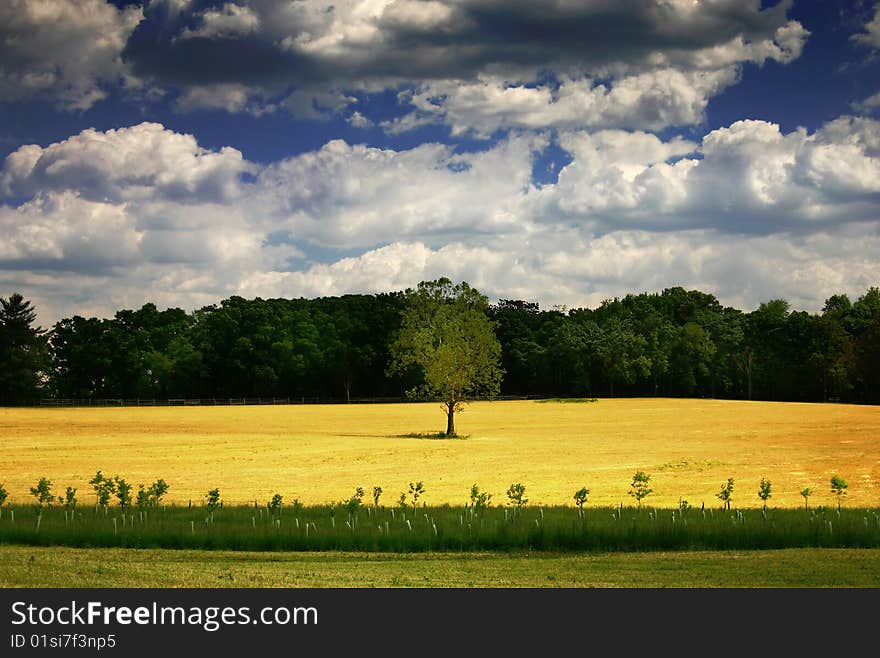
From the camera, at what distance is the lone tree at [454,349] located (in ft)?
217

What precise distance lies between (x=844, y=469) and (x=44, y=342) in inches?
5255

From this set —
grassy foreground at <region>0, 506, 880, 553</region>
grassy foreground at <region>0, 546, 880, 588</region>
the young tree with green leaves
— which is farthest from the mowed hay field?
the young tree with green leaves

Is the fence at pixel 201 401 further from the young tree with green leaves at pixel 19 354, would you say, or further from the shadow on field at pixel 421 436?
the shadow on field at pixel 421 436

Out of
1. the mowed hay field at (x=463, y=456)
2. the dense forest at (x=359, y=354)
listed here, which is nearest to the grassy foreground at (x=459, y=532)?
the mowed hay field at (x=463, y=456)

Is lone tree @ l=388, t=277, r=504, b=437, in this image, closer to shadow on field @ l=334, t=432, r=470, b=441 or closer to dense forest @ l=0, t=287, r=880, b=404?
shadow on field @ l=334, t=432, r=470, b=441

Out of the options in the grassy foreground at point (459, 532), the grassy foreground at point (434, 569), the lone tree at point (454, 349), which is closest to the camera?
the grassy foreground at point (434, 569)

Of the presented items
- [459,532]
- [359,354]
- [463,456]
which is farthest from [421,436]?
[359,354]

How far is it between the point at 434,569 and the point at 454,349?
171 feet

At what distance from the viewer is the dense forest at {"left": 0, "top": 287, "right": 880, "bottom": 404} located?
5684 inches

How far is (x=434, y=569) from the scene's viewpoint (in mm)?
14766

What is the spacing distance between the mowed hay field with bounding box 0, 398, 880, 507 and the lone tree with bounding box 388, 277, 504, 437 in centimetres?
376

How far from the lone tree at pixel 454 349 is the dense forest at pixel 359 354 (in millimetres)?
77869

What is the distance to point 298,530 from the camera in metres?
18.9

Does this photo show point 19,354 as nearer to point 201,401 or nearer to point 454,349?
point 201,401
